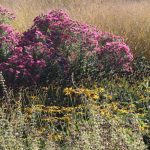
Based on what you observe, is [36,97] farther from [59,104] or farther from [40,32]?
[40,32]

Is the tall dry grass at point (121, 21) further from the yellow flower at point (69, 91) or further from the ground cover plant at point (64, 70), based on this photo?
the yellow flower at point (69, 91)

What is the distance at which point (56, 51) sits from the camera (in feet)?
27.3

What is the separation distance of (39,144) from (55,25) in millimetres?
3061

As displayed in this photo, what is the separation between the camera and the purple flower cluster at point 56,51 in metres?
8.03

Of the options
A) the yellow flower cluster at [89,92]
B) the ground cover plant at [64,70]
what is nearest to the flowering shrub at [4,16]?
the ground cover plant at [64,70]

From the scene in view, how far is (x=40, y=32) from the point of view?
27.6 feet

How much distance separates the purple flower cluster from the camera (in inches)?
316

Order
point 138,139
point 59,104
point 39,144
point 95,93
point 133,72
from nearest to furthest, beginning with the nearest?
point 138,139
point 39,144
point 95,93
point 59,104
point 133,72

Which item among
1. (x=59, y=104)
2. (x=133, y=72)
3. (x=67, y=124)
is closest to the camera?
(x=67, y=124)

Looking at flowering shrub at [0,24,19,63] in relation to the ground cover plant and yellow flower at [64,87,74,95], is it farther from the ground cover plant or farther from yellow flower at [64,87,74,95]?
yellow flower at [64,87,74,95]

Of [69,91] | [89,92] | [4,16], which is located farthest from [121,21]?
[89,92]

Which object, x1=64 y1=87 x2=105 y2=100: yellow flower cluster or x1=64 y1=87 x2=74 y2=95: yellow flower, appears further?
x1=64 y1=87 x2=74 y2=95: yellow flower

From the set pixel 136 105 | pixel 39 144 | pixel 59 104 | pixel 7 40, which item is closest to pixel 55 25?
pixel 7 40

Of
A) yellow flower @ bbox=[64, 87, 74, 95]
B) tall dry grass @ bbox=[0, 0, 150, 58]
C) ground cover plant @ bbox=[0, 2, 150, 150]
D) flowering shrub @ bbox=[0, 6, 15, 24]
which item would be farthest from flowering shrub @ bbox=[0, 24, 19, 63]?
tall dry grass @ bbox=[0, 0, 150, 58]
